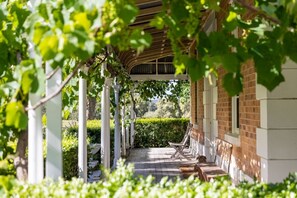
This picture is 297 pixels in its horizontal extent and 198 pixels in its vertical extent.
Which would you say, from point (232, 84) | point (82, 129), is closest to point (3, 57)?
point (232, 84)

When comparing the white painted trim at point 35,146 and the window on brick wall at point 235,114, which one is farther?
the window on brick wall at point 235,114

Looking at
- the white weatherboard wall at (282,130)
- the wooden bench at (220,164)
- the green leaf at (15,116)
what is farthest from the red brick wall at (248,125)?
the green leaf at (15,116)

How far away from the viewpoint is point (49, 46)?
1.83 m

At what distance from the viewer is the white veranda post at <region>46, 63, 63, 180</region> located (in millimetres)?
3078

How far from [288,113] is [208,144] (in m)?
5.24

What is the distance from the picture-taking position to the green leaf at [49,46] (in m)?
1.82

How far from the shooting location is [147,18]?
7387 millimetres

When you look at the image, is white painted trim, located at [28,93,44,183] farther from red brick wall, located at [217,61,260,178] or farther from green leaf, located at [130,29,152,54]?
red brick wall, located at [217,61,260,178]

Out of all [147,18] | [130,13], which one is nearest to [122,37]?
[130,13]

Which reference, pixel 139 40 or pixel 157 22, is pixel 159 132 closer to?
pixel 157 22

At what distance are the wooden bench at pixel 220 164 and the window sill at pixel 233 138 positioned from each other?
65mm

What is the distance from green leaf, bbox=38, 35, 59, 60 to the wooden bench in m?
4.63

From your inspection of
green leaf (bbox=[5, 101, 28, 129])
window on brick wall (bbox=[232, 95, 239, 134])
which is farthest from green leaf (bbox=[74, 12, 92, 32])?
window on brick wall (bbox=[232, 95, 239, 134])

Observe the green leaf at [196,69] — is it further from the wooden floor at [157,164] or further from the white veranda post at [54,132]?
the wooden floor at [157,164]
